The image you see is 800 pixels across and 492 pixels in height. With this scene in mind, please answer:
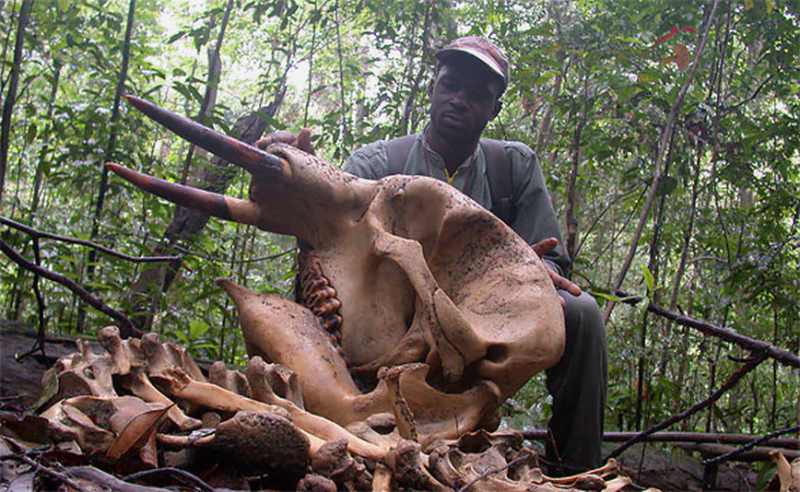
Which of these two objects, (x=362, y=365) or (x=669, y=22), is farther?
(x=669, y=22)

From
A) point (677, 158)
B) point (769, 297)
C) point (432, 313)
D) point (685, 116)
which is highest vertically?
point (685, 116)

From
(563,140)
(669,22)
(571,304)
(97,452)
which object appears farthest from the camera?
(563,140)

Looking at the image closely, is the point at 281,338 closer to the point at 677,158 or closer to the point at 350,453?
the point at 350,453

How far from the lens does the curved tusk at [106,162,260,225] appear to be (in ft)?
5.61

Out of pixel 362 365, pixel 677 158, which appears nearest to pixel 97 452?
pixel 362 365

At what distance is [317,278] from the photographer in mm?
1897

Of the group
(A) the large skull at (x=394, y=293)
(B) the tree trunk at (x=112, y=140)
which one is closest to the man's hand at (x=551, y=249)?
(A) the large skull at (x=394, y=293)

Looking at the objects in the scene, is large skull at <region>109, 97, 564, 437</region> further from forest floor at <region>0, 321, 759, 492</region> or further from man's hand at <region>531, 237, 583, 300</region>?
forest floor at <region>0, 321, 759, 492</region>

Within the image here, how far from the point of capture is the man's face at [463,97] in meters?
2.69

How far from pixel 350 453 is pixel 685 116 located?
3899 millimetres

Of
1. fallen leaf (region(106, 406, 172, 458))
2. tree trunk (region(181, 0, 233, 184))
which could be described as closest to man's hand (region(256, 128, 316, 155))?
fallen leaf (region(106, 406, 172, 458))

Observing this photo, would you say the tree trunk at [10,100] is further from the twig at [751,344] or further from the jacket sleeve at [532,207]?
the twig at [751,344]

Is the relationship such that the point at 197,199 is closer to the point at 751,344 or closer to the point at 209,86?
the point at 751,344

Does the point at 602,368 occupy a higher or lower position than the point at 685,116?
lower
